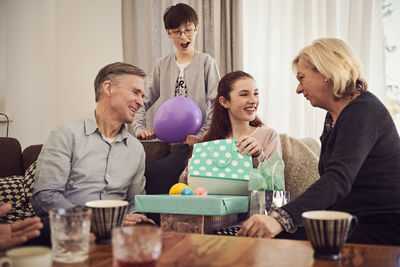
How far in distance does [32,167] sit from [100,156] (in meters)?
0.50

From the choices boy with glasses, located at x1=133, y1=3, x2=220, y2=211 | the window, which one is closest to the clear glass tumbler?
boy with glasses, located at x1=133, y1=3, x2=220, y2=211

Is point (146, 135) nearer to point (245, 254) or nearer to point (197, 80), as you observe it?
point (197, 80)

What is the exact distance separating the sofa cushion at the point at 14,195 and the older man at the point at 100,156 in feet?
0.88

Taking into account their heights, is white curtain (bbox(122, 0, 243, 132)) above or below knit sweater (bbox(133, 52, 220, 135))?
above

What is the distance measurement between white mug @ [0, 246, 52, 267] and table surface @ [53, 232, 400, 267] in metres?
0.07

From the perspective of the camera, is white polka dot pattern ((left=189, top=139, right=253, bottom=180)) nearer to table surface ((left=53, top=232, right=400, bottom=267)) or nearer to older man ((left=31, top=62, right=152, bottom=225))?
older man ((left=31, top=62, right=152, bottom=225))

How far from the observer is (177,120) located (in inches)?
98.7

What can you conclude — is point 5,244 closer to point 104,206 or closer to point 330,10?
point 104,206

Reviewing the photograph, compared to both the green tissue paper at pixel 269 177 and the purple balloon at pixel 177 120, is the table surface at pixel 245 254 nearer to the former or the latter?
the green tissue paper at pixel 269 177

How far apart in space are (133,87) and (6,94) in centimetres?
251

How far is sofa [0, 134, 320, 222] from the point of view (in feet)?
7.07

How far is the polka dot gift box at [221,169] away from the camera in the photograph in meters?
1.89

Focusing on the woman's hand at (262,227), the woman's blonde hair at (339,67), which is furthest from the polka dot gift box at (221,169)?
the woman's hand at (262,227)

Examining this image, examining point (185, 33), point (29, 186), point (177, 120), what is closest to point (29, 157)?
point (29, 186)
